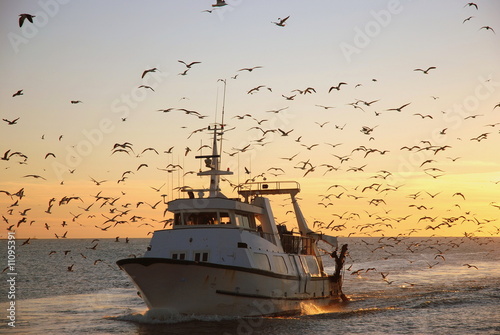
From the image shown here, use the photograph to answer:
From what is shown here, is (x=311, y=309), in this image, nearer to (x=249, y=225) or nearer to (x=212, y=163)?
(x=249, y=225)

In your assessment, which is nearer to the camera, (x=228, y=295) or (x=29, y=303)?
(x=228, y=295)

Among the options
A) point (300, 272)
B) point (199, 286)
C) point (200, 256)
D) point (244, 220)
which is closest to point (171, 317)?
point (199, 286)

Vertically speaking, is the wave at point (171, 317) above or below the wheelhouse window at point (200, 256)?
below

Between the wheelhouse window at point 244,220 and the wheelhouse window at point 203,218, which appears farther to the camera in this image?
the wheelhouse window at point 244,220

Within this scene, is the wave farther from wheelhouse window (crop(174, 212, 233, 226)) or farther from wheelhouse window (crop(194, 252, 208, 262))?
wheelhouse window (crop(174, 212, 233, 226))

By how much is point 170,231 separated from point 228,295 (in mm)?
5044

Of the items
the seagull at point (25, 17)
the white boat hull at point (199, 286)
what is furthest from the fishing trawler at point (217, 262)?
the seagull at point (25, 17)

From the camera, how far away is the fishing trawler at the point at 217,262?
35000 millimetres

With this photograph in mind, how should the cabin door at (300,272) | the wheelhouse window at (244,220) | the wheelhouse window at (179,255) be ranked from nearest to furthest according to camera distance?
the wheelhouse window at (179,255) < the wheelhouse window at (244,220) < the cabin door at (300,272)

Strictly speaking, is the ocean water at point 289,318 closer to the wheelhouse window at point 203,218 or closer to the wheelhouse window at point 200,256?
the wheelhouse window at point 200,256

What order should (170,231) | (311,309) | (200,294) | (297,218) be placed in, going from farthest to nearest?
(297,218) < (311,309) < (170,231) < (200,294)

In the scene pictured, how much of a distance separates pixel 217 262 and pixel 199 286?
197 cm

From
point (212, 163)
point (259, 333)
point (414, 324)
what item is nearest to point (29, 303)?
point (212, 163)

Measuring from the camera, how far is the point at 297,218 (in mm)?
51375
